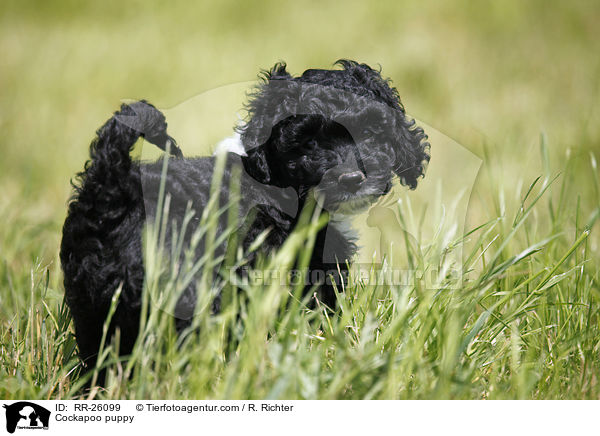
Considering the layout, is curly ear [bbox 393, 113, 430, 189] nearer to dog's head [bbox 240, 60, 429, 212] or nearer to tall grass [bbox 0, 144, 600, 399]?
dog's head [bbox 240, 60, 429, 212]

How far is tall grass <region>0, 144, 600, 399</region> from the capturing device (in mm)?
1736

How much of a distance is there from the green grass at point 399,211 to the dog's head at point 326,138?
0.82 ft

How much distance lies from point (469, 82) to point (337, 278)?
2.32m

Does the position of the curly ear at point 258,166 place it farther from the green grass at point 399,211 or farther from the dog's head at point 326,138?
the green grass at point 399,211

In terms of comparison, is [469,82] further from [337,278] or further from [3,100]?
[3,100]

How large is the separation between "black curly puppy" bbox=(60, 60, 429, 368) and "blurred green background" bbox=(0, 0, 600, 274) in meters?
0.54

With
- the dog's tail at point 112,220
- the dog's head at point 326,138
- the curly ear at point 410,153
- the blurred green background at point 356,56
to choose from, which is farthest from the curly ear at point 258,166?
the blurred green background at point 356,56

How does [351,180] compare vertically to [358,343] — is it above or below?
above

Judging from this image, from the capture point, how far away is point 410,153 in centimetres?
267
